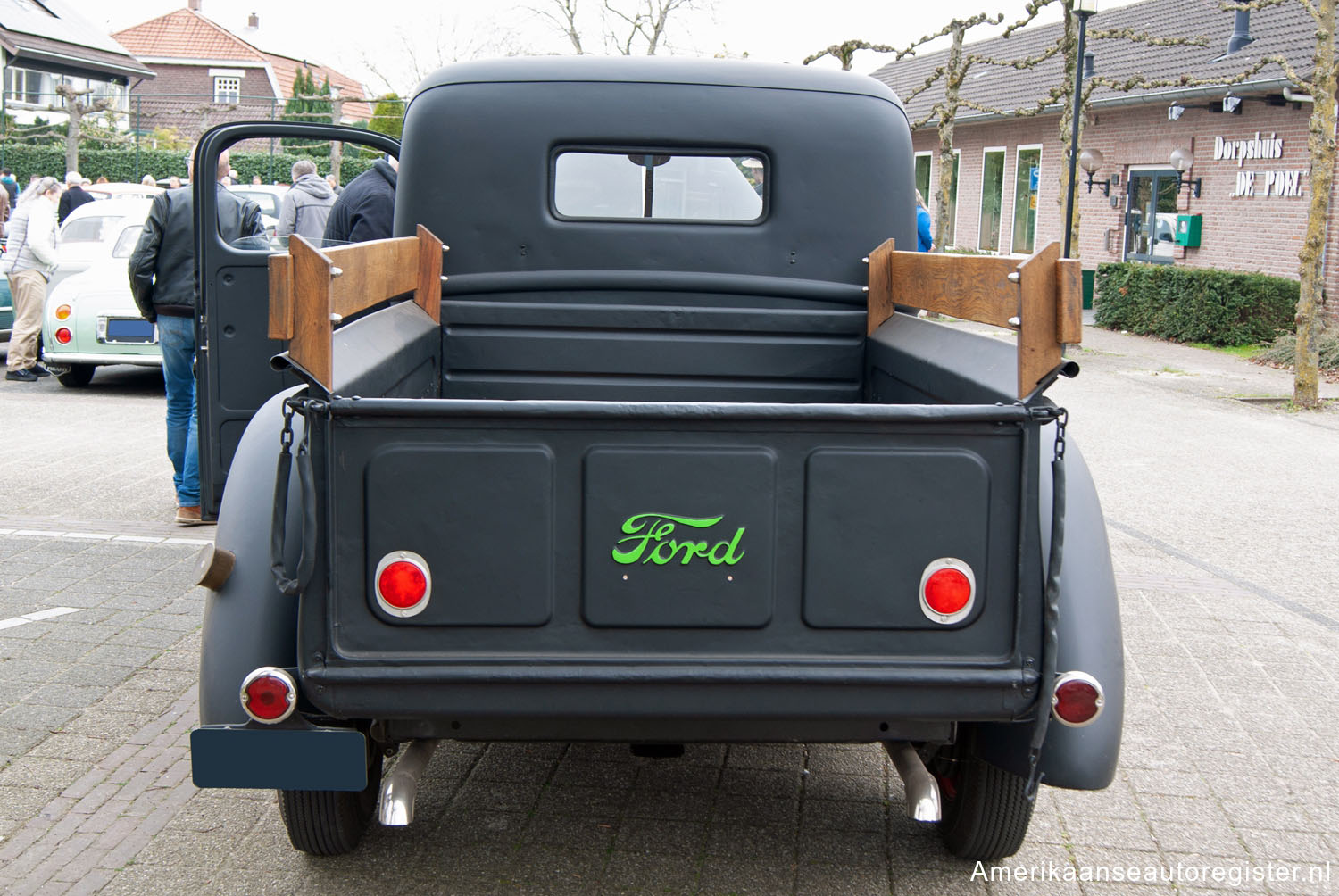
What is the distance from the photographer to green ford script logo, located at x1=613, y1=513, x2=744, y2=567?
259cm

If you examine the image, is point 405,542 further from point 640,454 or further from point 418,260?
point 418,260

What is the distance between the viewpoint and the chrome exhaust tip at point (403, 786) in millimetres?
2787

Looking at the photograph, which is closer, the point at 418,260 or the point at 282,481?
the point at 282,481

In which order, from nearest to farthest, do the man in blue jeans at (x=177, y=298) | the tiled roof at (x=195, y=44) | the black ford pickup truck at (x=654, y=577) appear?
the black ford pickup truck at (x=654, y=577) → the man in blue jeans at (x=177, y=298) → the tiled roof at (x=195, y=44)

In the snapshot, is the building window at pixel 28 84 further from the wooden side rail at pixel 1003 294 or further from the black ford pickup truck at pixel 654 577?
the black ford pickup truck at pixel 654 577

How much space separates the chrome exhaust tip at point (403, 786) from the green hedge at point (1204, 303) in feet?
52.7

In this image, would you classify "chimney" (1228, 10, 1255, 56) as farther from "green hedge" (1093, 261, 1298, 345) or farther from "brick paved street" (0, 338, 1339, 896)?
"brick paved street" (0, 338, 1339, 896)

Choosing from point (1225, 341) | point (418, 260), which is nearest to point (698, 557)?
point (418, 260)

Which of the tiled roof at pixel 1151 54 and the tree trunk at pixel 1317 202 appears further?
the tiled roof at pixel 1151 54

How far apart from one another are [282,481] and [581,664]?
0.68 meters

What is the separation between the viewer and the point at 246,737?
8.63ft

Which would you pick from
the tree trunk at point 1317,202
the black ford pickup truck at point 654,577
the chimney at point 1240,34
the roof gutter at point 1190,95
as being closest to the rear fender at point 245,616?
the black ford pickup truck at point 654,577

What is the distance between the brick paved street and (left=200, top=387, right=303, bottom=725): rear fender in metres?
0.61

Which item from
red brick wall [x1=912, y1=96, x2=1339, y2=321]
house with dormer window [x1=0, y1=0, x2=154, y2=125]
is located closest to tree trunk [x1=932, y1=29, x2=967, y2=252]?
red brick wall [x1=912, y1=96, x2=1339, y2=321]
